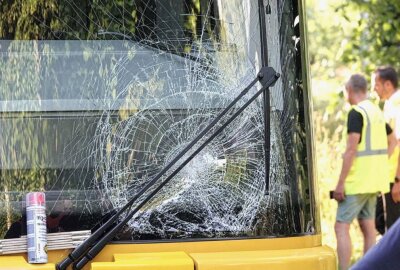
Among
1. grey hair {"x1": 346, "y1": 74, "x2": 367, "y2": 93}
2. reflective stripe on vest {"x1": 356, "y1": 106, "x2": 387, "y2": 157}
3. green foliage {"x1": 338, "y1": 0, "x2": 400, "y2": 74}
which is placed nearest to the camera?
reflective stripe on vest {"x1": 356, "y1": 106, "x2": 387, "y2": 157}

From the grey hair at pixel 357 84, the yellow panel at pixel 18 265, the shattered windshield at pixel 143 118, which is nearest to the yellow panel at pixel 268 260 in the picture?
the shattered windshield at pixel 143 118

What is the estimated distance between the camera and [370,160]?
9.00 metres

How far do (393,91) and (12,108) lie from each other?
229 inches

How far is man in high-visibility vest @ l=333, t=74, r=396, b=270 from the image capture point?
887 cm

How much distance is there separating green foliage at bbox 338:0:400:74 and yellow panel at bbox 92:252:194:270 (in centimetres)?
1036

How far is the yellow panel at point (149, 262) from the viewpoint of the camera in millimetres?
4047

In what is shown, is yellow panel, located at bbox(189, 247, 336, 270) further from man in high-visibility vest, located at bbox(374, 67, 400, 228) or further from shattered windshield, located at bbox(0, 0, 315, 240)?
man in high-visibility vest, located at bbox(374, 67, 400, 228)

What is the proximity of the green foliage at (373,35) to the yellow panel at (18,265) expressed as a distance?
34.8 feet

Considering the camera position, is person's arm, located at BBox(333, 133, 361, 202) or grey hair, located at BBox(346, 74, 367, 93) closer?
person's arm, located at BBox(333, 133, 361, 202)

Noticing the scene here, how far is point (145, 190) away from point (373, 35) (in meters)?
11.1

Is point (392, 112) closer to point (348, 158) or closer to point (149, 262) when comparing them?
point (348, 158)

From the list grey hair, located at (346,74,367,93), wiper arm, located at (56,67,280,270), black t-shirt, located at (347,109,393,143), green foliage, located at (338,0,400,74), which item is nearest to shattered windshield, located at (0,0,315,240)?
wiper arm, located at (56,67,280,270)

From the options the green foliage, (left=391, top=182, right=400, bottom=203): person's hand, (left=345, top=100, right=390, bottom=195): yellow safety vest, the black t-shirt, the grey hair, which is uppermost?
the green foliage

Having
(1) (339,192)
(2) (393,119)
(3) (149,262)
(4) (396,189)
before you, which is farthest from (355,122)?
(3) (149,262)
